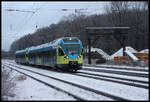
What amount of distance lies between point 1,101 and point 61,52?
15758 mm

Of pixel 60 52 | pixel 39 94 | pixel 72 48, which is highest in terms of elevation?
pixel 72 48

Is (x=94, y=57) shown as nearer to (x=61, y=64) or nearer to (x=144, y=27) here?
(x=144, y=27)

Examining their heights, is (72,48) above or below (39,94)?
above

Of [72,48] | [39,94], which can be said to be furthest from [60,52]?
[39,94]

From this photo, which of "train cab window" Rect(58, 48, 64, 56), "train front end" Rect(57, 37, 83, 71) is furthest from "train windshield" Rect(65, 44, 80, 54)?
"train cab window" Rect(58, 48, 64, 56)

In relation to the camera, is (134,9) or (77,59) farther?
(134,9)

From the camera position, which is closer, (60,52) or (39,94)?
(39,94)

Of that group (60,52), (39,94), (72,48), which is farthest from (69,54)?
(39,94)

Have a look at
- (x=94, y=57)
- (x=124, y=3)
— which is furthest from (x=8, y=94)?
(x=94, y=57)

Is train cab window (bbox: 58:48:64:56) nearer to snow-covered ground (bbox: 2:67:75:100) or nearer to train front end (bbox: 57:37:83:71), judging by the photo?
train front end (bbox: 57:37:83:71)

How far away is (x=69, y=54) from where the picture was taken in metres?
24.6

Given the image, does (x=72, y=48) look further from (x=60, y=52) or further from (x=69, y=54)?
(x=60, y=52)

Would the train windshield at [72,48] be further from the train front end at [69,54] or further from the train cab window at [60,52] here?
the train cab window at [60,52]

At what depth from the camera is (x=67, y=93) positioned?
11.3m
